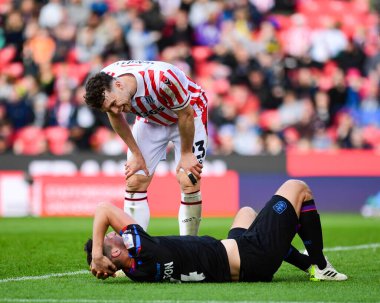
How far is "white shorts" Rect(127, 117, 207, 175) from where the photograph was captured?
9.33 metres

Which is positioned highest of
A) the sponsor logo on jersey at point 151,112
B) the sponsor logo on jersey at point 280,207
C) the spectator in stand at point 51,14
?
the spectator in stand at point 51,14

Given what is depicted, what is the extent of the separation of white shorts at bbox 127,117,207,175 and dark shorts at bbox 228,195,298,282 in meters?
2.04

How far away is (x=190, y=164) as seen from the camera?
29.2 feet

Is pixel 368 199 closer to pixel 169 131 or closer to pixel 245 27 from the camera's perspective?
pixel 245 27

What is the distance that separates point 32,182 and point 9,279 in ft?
34.9

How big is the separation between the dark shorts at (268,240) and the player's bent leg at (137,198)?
1.92m

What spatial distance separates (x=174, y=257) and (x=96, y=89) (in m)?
1.57

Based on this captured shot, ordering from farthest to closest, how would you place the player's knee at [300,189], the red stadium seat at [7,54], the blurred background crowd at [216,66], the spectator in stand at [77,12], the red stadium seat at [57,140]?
the spectator in stand at [77,12]
the red stadium seat at [7,54]
the blurred background crowd at [216,66]
the red stadium seat at [57,140]
the player's knee at [300,189]

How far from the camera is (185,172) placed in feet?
29.7

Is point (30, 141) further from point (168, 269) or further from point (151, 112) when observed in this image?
point (168, 269)

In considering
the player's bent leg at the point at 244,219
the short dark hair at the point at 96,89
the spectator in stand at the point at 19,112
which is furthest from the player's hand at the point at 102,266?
the spectator in stand at the point at 19,112

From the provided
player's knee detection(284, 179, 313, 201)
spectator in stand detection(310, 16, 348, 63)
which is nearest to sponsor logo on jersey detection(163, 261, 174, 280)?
player's knee detection(284, 179, 313, 201)

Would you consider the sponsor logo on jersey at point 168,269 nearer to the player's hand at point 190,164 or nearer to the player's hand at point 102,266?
the player's hand at point 102,266

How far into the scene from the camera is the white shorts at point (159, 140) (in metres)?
9.33
